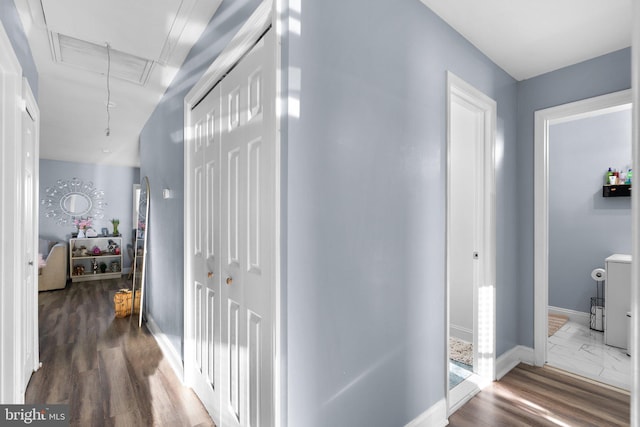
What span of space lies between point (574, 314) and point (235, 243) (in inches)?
167

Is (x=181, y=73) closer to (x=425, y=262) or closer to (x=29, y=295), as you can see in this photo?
(x=29, y=295)

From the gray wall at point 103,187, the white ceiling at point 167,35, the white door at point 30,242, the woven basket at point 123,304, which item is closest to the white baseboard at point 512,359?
the white ceiling at point 167,35

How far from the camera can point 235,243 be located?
166 cm

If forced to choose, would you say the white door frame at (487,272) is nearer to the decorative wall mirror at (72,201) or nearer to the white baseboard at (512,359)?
the white baseboard at (512,359)

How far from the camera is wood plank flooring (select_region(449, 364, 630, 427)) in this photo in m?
1.96

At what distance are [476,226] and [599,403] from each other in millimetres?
1451

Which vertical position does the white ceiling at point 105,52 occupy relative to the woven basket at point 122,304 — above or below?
above

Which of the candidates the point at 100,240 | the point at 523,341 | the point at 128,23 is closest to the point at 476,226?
the point at 523,341

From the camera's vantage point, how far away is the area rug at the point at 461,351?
Answer: 9.00 feet

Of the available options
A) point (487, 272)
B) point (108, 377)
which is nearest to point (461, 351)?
point (487, 272)

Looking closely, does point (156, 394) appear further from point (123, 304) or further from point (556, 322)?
point (556, 322)

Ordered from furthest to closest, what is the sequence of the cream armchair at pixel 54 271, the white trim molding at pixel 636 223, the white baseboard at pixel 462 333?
the cream armchair at pixel 54 271
the white baseboard at pixel 462 333
the white trim molding at pixel 636 223

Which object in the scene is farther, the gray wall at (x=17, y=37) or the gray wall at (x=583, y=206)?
the gray wall at (x=583, y=206)
